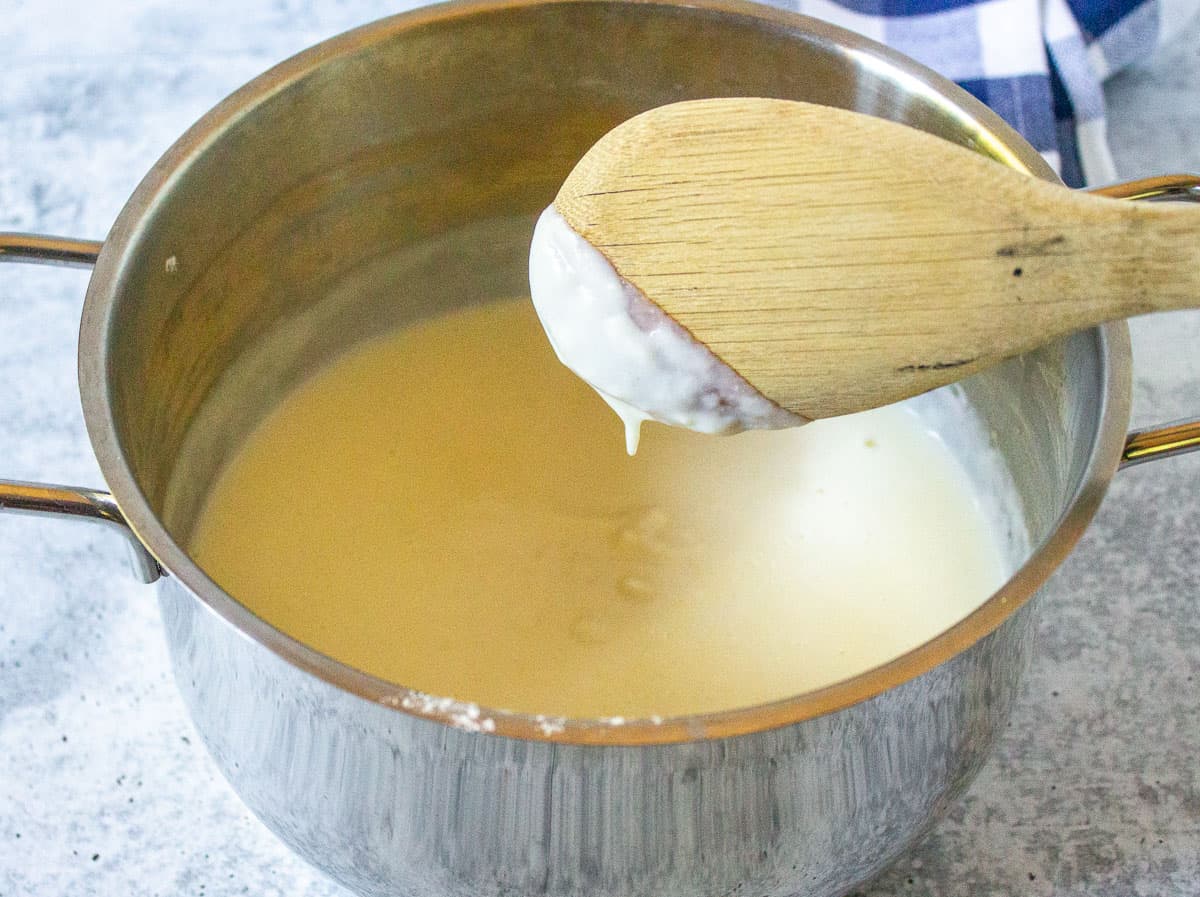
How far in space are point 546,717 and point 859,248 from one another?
296mm

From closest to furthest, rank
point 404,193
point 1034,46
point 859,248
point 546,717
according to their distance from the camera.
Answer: point 546,717 → point 859,248 → point 404,193 → point 1034,46

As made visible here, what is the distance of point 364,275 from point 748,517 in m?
0.40

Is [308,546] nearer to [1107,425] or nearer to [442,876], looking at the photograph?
[442,876]

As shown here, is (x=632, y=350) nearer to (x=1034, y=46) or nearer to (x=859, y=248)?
(x=859, y=248)

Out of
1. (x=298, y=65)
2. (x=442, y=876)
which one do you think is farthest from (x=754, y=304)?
(x=298, y=65)

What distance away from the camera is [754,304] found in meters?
0.76

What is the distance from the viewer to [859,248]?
0.74 meters

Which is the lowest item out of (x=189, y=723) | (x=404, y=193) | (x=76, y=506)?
(x=189, y=723)

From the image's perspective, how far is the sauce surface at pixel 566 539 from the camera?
0.99m

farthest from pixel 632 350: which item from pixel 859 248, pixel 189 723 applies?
pixel 189 723

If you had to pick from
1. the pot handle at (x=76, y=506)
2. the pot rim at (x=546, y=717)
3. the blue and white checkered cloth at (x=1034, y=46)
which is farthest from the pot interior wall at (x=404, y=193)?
the blue and white checkered cloth at (x=1034, y=46)

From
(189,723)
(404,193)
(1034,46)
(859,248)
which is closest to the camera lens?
(859,248)

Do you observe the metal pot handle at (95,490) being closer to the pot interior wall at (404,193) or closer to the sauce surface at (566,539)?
the pot interior wall at (404,193)

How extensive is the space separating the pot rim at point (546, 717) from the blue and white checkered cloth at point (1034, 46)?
35 cm
